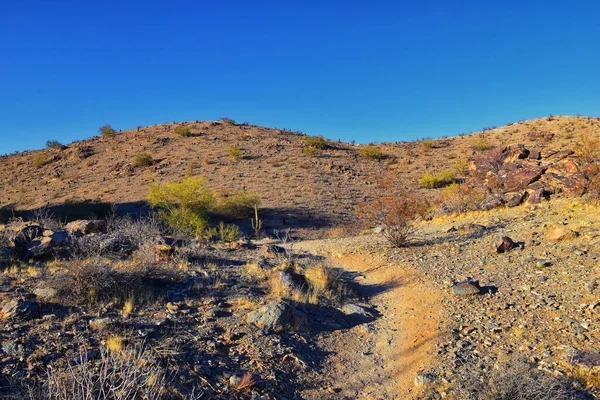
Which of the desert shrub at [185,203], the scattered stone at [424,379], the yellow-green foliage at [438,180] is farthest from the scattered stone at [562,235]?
the yellow-green foliage at [438,180]

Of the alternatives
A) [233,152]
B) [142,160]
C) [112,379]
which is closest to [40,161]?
[142,160]

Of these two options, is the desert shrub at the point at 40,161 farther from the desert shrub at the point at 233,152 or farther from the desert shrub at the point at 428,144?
the desert shrub at the point at 428,144

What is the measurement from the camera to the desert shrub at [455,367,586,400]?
3.69 m

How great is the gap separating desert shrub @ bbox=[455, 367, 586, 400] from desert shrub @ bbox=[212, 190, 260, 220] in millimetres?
20357

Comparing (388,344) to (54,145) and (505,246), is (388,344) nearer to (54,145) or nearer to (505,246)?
(505,246)

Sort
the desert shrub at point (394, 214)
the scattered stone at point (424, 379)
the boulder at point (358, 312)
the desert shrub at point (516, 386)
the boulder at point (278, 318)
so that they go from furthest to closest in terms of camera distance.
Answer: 1. the desert shrub at point (394, 214)
2. the boulder at point (358, 312)
3. the boulder at point (278, 318)
4. the scattered stone at point (424, 379)
5. the desert shrub at point (516, 386)

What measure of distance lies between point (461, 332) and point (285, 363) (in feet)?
8.80

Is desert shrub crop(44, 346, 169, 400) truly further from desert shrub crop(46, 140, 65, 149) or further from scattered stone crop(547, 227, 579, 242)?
desert shrub crop(46, 140, 65, 149)

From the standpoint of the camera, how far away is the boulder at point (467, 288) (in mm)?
6824

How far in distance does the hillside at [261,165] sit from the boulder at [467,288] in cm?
1520

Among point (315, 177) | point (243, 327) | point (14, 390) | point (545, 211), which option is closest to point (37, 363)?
point (14, 390)

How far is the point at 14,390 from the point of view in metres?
3.45

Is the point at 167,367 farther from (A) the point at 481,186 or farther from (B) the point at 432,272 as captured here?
(A) the point at 481,186

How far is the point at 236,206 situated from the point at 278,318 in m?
18.9
